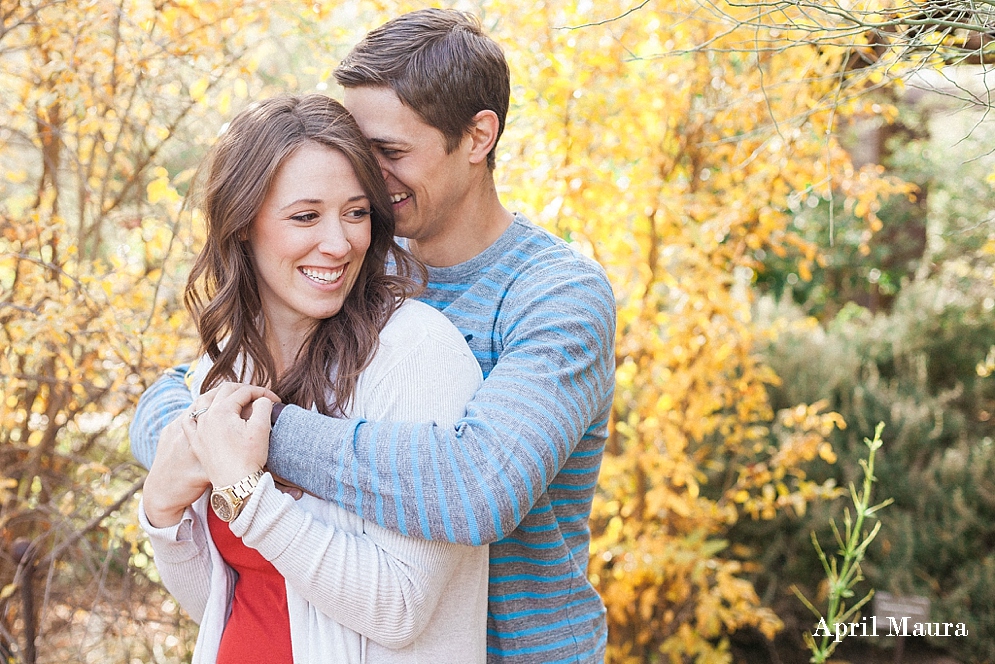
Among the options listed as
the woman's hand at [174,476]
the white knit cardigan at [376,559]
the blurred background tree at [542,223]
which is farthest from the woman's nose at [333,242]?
the blurred background tree at [542,223]

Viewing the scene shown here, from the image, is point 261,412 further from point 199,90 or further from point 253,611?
point 199,90

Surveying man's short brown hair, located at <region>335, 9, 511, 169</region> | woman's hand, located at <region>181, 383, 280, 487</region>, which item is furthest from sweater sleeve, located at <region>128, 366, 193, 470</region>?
man's short brown hair, located at <region>335, 9, 511, 169</region>

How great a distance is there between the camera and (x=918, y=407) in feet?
14.6

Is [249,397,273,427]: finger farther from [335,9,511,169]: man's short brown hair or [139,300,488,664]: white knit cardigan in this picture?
[335,9,511,169]: man's short brown hair

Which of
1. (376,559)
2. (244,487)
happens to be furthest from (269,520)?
(376,559)

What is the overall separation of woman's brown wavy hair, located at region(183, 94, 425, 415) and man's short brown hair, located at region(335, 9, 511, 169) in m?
0.14

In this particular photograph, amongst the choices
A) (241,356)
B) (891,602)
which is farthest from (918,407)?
(241,356)

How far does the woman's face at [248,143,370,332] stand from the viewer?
145cm

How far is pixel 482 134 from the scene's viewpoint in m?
1.76

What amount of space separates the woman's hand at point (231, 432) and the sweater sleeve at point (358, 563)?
0.05 m

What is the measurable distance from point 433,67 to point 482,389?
69 centimetres

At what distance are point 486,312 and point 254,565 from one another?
594mm

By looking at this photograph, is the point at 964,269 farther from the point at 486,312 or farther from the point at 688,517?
the point at 486,312

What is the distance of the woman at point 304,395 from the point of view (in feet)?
4.11
